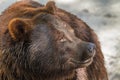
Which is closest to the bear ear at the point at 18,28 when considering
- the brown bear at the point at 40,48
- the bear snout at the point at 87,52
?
the brown bear at the point at 40,48

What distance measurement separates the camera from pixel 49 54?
4.20 meters

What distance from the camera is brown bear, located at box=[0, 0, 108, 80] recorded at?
13.6 ft

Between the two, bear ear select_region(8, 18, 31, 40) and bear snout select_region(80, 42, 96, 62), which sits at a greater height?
bear ear select_region(8, 18, 31, 40)

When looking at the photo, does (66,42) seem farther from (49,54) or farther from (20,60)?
(20,60)

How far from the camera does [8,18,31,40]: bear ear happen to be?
4.07 metres

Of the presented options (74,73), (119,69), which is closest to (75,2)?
(119,69)

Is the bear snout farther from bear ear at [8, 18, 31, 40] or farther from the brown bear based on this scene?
bear ear at [8, 18, 31, 40]

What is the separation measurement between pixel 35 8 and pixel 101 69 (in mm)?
1329

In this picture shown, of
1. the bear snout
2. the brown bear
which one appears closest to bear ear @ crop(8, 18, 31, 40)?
the brown bear

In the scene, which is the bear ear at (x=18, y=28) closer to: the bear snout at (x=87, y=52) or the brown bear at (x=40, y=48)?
the brown bear at (x=40, y=48)

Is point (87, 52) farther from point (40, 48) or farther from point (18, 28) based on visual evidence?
point (18, 28)

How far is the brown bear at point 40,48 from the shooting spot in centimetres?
415

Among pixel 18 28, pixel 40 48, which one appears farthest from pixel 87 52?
pixel 18 28

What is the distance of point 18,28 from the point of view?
13.5 feet
